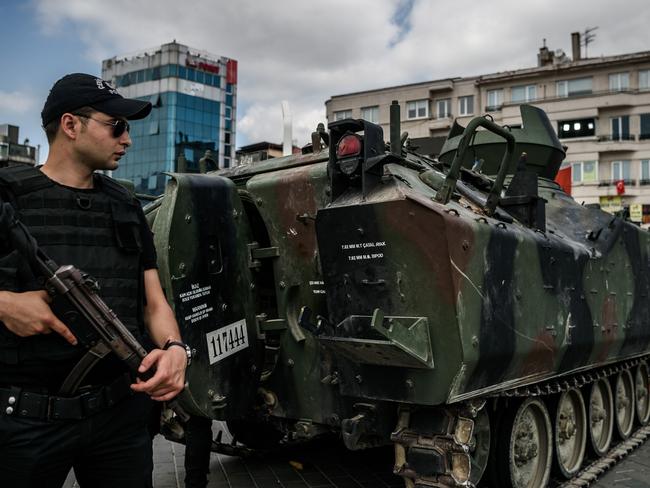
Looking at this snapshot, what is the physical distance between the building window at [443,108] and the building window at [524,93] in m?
4.16

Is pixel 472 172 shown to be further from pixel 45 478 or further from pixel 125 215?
pixel 45 478

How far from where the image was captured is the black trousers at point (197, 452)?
477 centimetres

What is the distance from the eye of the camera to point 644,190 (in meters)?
36.5

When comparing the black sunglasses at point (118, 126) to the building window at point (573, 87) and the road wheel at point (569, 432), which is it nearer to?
the road wheel at point (569, 432)

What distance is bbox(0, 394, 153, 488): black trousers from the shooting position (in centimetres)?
233

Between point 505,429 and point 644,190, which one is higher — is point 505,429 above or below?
below

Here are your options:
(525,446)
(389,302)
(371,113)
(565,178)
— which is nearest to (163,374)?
(389,302)

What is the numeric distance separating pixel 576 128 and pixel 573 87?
239 centimetres

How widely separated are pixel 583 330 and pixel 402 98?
40.5 m

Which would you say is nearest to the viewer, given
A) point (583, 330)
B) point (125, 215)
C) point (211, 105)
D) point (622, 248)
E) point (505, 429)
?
point (125, 215)

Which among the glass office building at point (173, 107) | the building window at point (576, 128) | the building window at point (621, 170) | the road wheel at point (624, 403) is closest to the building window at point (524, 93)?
the building window at point (576, 128)

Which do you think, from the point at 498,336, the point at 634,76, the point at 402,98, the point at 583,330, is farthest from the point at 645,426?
the point at 402,98

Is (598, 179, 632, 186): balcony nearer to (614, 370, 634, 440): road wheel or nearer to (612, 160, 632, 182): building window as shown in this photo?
(612, 160, 632, 182): building window

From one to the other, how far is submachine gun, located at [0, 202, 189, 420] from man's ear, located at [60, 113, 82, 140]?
372 mm
